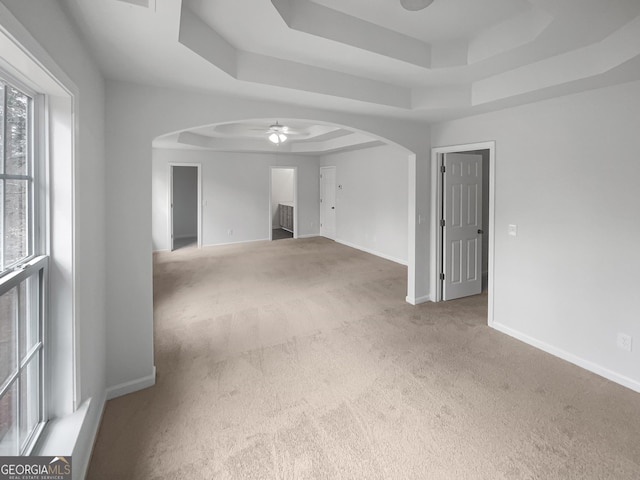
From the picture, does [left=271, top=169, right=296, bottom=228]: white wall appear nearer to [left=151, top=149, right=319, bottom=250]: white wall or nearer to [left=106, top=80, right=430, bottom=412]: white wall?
[left=151, top=149, right=319, bottom=250]: white wall

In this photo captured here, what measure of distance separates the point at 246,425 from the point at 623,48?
3264 mm

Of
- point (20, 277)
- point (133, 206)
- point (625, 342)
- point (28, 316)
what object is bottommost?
point (625, 342)

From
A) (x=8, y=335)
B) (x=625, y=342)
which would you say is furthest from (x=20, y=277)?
(x=625, y=342)

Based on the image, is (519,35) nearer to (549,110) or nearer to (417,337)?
(549,110)

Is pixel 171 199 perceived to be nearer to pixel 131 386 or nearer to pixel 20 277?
pixel 131 386

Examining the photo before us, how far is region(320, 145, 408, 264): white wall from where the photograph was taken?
6.09m

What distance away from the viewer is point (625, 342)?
2412 mm

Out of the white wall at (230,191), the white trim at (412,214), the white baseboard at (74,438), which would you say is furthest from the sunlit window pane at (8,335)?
the white wall at (230,191)

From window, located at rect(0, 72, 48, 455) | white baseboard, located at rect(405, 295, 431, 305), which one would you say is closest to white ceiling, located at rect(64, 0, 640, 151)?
window, located at rect(0, 72, 48, 455)

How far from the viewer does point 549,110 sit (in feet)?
9.12

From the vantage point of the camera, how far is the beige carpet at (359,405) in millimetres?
1677

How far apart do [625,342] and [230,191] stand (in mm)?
7028

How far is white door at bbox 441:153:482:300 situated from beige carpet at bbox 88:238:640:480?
1.68 feet

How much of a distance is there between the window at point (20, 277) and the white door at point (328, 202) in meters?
7.01
